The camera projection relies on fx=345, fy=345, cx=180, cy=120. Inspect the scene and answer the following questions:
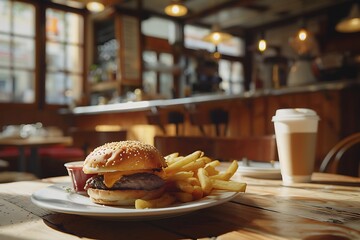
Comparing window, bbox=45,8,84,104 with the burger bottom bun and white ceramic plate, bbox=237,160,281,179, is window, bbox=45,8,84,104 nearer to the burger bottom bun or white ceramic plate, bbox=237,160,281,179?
white ceramic plate, bbox=237,160,281,179

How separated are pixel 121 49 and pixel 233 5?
9.01 feet

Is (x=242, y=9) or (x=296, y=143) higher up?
(x=242, y=9)

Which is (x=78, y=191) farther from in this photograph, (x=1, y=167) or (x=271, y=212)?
(x=1, y=167)

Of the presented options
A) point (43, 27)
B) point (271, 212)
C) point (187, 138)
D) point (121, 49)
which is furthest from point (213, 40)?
point (271, 212)

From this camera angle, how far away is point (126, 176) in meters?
0.79

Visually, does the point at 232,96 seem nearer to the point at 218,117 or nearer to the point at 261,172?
the point at 218,117

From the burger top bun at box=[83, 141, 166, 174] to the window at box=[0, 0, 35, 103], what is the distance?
674 cm

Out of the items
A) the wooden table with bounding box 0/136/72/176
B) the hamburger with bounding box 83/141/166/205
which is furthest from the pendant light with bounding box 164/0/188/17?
the hamburger with bounding box 83/141/166/205

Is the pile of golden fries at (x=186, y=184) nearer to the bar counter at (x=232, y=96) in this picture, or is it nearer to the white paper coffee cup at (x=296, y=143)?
the white paper coffee cup at (x=296, y=143)

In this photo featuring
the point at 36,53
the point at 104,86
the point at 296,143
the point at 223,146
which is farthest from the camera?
the point at 104,86

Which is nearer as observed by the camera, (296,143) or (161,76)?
(296,143)

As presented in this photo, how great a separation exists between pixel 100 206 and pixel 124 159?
0.38ft

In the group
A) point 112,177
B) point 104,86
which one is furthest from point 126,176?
point 104,86

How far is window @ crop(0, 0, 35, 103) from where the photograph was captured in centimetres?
679
